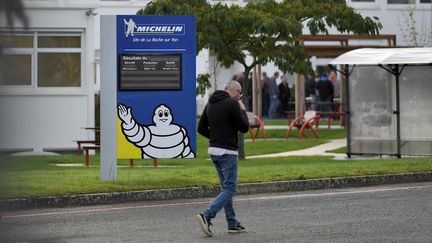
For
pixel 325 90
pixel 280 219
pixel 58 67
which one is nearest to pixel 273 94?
pixel 325 90

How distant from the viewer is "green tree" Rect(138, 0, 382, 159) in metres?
23.5

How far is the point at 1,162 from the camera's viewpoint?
10.2 ft

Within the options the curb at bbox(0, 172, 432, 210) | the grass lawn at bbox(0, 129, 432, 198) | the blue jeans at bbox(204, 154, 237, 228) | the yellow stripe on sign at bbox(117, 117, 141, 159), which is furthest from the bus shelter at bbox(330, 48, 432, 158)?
the blue jeans at bbox(204, 154, 237, 228)

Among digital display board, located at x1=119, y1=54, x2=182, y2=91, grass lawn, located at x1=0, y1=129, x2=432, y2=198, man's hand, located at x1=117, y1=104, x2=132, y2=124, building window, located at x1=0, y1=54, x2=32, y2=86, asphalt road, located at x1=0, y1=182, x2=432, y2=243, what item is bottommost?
asphalt road, located at x1=0, y1=182, x2=432, y2=243

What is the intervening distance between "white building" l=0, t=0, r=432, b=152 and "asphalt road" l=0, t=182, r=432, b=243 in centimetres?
128

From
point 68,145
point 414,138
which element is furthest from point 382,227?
point 68,145

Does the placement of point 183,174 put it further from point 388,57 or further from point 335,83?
point 335,83

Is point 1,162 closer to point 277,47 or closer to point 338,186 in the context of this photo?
point 338,186

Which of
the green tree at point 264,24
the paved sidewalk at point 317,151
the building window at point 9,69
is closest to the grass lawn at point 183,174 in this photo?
the paved sidewalk at point 317,151

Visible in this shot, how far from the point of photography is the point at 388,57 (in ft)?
76.9

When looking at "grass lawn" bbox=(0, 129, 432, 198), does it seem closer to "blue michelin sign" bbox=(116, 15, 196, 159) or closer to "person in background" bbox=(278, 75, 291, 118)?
"blue michelin sign" bbox=(116, 15, 196, 159)

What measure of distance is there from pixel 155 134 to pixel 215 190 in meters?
1.33

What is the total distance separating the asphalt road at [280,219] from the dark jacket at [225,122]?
40.1 inches

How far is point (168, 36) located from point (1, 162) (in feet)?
44.9
